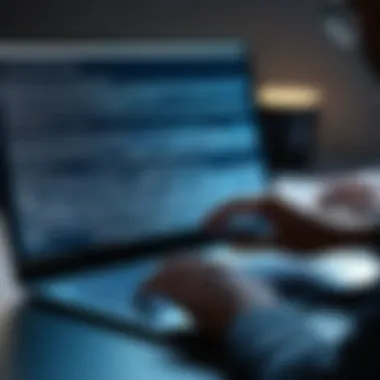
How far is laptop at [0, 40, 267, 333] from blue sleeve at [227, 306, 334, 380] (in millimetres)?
109

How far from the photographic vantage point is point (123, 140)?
46.9 inches

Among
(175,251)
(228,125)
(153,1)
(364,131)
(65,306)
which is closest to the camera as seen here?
(65,306)

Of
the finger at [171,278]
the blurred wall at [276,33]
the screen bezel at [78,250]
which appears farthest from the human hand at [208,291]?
the blurred wall at [276,33]

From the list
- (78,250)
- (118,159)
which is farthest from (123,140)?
(78,250)

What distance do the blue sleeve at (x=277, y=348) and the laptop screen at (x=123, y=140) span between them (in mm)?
318

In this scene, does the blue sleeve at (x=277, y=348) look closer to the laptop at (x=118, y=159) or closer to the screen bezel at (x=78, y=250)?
the laptop at (x=118, y=159)

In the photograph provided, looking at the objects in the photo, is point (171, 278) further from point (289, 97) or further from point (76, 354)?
point (289, 97)

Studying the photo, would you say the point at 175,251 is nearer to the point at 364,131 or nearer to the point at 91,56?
the point at 91,56

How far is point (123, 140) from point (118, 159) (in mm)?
29

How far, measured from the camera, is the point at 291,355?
0.80m

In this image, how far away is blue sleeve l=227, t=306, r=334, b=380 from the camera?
31.2 inches

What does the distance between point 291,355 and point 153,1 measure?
36.3 inches

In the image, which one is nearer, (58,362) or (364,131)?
(58,362)

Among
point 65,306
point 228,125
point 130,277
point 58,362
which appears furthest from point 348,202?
point 58,362
